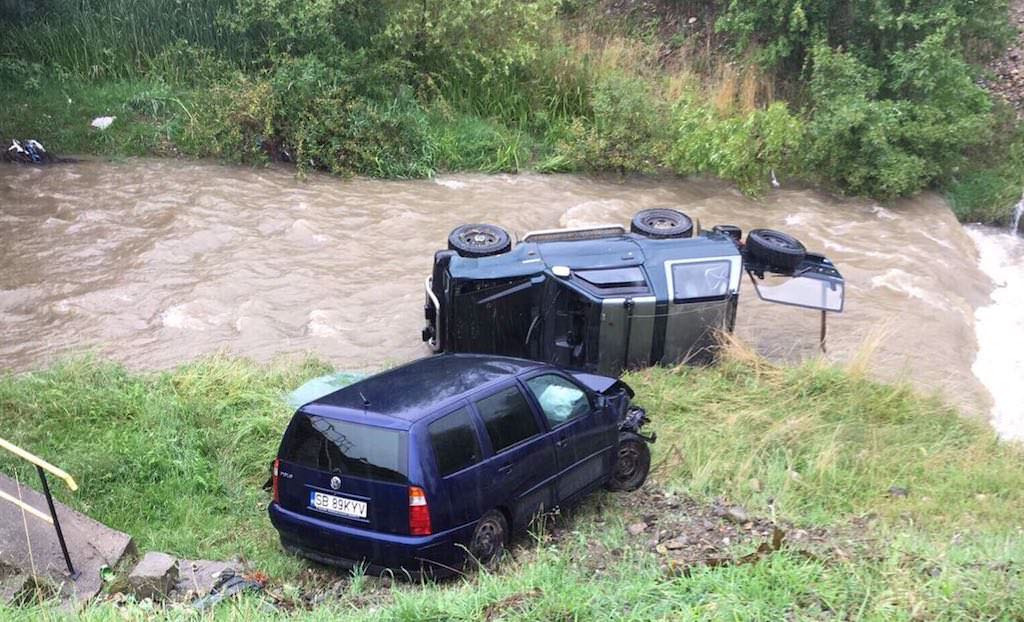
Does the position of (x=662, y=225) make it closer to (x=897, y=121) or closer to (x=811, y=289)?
(x=811, y=289)

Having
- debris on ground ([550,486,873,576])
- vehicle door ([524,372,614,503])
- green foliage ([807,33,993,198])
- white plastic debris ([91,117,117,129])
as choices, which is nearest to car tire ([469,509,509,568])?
debris on ground ([550,486,873,576])

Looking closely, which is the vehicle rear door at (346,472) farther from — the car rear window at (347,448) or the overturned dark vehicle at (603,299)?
the overturned dark vehicle at (603,299)

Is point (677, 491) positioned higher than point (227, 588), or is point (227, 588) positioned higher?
point (227, 588)

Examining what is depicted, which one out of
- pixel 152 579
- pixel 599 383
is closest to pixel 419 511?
pixel 152 579

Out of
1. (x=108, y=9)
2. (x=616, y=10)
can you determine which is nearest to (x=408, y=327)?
(x=108, y=9)

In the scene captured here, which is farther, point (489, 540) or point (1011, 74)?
point (1011, 74)

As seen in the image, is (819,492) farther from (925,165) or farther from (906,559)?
(925,165)

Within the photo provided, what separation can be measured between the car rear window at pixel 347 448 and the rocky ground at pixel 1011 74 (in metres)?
16.4

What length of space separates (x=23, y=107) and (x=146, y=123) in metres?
2.02

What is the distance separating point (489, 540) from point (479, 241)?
4668 mm

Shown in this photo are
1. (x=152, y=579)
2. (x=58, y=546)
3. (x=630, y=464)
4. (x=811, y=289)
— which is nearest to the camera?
(x=152, y=579)

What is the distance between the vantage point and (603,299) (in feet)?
31.8

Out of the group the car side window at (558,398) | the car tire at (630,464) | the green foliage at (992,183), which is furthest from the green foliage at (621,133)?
the car side window at (558,398)

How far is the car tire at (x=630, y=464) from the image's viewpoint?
26.3ft
